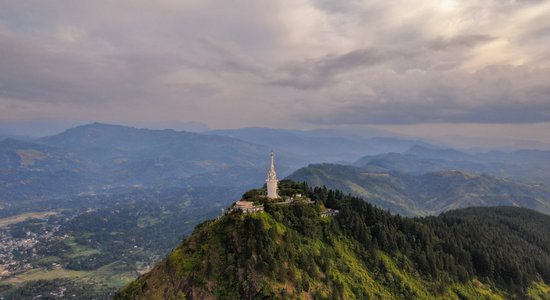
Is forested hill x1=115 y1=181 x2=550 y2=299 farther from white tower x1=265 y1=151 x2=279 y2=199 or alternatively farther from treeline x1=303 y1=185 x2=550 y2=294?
white tower x1=265 y1=151 x2=279 y2=199

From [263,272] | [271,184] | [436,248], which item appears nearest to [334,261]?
[263,272]

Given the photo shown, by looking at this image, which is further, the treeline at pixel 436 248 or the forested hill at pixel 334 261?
the treeline at pixel 436 248

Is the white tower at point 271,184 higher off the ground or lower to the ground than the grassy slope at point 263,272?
higher

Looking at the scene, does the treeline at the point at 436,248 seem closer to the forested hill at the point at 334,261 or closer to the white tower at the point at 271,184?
the forested hill at the point at 334,261

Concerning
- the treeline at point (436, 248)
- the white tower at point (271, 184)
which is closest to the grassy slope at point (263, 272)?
the treeline at point (436, 248)

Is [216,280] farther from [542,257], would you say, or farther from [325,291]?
[542,257]

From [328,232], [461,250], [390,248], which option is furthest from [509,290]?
[328,232]
